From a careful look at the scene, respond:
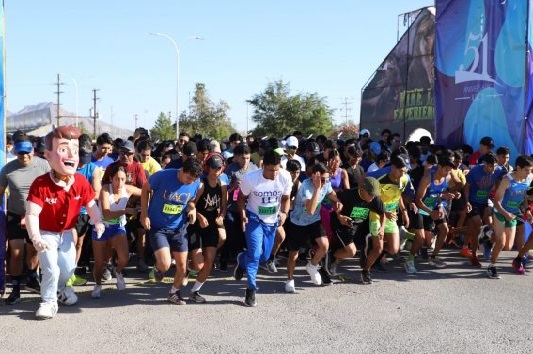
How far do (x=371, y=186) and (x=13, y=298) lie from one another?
4394 mm

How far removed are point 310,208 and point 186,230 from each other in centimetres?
151

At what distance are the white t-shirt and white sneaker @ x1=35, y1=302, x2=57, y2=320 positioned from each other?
2371mm

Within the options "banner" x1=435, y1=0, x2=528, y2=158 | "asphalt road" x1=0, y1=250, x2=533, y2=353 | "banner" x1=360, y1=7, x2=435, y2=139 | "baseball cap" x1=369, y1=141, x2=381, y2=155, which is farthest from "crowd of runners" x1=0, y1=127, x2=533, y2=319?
"banner" x1=360, y1=7, x2=435, y2=139

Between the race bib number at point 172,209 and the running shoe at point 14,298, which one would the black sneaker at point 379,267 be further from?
the running shoe at point 14,298

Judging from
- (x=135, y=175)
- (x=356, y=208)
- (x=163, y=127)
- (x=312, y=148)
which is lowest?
(x=356, y=208)

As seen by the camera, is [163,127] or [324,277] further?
[163,127]

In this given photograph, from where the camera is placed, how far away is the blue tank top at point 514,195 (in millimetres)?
8312

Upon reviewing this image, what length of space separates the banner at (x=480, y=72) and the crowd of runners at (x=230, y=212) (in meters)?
2.16

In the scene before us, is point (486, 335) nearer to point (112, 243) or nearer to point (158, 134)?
point (112, 243)

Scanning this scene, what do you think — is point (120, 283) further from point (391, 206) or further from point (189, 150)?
point (391, 206)

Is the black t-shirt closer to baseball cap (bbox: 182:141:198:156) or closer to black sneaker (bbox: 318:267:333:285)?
black sneaker (bbox: 318:267:333:285)

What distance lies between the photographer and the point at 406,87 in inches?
913

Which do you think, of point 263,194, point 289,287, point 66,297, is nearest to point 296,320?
point 289,287

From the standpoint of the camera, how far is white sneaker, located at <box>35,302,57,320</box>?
5.76 meters
